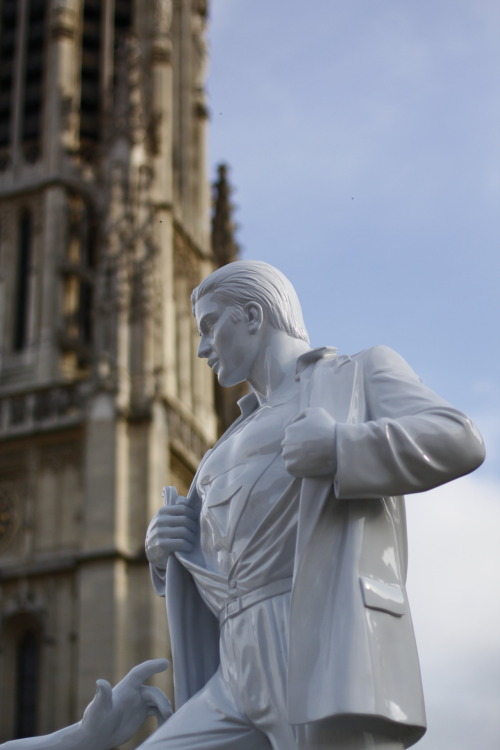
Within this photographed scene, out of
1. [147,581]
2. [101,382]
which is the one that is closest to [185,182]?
[101,382]

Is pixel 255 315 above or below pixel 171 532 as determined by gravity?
above

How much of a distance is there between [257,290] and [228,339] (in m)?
0.14

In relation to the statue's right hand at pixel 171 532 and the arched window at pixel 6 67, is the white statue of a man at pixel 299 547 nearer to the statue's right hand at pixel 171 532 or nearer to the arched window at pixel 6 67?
the statue's right hand at pixel 171 532

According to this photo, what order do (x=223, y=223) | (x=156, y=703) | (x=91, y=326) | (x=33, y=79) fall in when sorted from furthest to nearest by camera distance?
(x=223, y=223) → (x=33, y=79) → (x=91, y=326) → (x=156, y=703)

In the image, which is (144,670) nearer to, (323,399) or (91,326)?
(323,399)

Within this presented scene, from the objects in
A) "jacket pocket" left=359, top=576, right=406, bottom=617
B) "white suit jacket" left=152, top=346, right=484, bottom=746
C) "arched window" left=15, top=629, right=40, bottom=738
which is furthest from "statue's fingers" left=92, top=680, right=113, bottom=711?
"arched window" left=15, top=629, right=40, bottom=738

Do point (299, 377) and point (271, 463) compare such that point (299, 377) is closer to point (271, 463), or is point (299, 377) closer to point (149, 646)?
point (271, 463)

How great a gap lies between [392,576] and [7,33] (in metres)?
37.3

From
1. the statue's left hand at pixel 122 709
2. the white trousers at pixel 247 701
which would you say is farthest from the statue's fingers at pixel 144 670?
the white trousers at pixel 247 701

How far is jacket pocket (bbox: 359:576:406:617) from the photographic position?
9.77 feet

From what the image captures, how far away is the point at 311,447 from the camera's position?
303 centimetres

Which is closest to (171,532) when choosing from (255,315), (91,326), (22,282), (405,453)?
(255,315)

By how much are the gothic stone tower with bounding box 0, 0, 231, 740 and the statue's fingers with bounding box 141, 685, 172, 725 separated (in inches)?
894

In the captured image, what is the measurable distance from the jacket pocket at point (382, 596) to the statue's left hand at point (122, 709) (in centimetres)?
60
